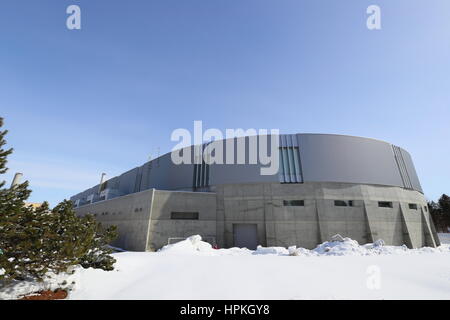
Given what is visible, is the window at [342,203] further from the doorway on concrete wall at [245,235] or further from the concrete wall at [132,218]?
the concrete wall at [132,218]

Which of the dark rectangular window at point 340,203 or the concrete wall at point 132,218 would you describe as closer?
the concrete wall at point 132,218

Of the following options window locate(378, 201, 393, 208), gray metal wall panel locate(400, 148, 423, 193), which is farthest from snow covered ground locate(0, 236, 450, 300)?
gray metal wall panel locate(400, 148, 423, 193)

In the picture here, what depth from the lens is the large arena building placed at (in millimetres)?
27297

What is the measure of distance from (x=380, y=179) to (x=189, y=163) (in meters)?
29.3

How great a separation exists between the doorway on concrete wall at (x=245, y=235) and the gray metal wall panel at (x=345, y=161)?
1034 cm

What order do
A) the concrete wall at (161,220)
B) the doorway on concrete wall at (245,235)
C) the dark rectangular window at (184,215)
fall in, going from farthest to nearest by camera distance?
the doorway on concrete wall at (245,235)
the dark rectangular window at (184,215)
the concrete wall at (161,220)

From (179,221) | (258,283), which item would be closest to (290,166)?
(179,221)

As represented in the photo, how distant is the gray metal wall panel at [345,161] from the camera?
29.7 meters

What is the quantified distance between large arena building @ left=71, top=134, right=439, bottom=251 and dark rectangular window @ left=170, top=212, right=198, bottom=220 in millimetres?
128

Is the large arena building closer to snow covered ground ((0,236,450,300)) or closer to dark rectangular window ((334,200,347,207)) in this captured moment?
dark rectangular window ((334,200,347,207))

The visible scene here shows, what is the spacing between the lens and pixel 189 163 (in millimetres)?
35188

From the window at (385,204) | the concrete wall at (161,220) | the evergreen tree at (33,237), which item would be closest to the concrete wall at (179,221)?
the concrete wall at (161,220)

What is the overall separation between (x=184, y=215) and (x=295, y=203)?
49.8 ft
